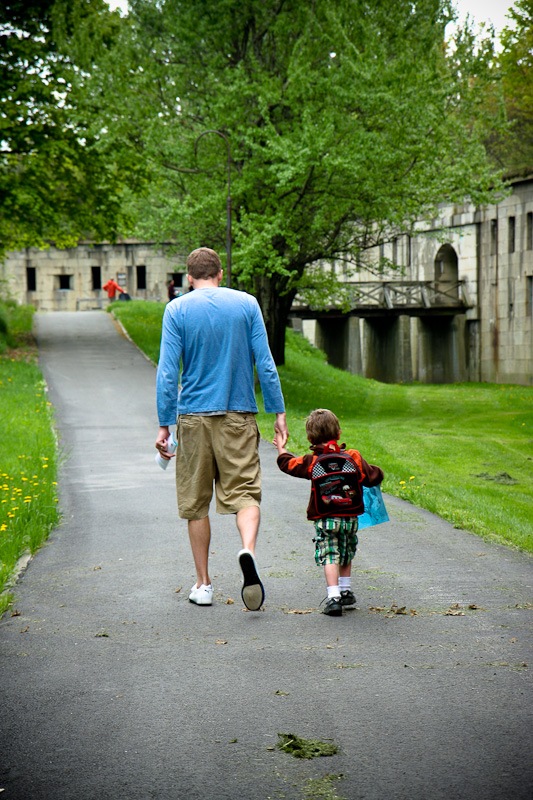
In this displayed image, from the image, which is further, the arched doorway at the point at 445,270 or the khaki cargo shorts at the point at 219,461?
the arched doorway at the point at 445,270

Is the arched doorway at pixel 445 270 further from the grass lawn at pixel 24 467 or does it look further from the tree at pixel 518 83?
the grass lawn at pixel 24 467

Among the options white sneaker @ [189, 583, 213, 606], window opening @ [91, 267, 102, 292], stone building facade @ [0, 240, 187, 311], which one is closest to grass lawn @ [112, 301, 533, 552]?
white sneaker @ [189, 583, 213, 606]

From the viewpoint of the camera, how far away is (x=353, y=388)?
34875 millimetres

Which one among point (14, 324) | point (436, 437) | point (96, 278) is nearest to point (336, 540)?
point (436, 437)

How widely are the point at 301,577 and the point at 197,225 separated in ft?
63.4

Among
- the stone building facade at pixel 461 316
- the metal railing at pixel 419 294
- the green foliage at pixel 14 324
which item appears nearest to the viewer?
the green foliage at pixel 14 324

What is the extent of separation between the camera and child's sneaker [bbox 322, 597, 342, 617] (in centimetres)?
641

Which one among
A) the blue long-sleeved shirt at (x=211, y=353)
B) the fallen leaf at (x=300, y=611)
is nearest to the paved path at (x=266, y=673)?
the fallen leaf at (x=300, y=611)

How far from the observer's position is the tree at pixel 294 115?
23.5m

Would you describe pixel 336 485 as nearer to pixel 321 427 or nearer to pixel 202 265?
pixel 321 427

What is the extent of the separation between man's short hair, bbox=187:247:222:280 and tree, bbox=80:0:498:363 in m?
16.0

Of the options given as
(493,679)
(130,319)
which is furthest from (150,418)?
(130,319)

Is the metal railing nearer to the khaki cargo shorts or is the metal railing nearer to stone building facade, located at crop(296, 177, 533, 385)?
stone building facade, located at crop(296, 177, 533, 385)

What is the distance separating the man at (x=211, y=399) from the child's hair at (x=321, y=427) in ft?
0.73
